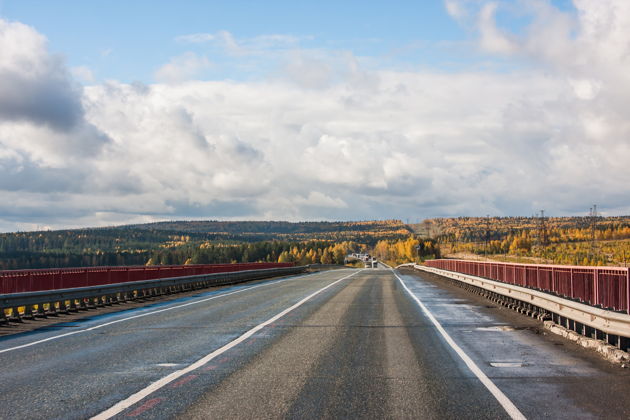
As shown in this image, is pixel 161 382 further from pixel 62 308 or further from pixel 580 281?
pixel 62 308

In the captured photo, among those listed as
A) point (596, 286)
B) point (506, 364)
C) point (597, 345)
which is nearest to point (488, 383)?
point (506, 364)

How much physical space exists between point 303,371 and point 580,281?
7984 mm

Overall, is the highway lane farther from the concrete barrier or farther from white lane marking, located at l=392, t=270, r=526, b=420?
the concrete barrier

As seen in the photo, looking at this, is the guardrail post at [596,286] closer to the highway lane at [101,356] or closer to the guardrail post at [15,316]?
the highway lane at [101,356]

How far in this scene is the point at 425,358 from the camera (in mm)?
10445

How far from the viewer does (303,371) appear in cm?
915

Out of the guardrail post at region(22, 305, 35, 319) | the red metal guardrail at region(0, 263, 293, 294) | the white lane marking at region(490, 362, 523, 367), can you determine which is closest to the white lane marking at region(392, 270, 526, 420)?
the white lane marking at region(490, 362, 523, 367)

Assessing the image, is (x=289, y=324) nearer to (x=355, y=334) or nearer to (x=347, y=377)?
(x=355, y=334)

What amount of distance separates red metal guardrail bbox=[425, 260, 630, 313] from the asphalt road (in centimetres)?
122

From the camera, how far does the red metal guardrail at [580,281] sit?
38.1 ft

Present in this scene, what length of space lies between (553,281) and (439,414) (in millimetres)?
11314

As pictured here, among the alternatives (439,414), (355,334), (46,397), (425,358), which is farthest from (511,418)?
(355,334)

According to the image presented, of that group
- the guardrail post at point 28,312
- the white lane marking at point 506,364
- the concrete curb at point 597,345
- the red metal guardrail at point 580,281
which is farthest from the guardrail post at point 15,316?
the red metal guardrail at point 580,281

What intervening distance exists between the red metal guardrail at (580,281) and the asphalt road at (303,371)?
4.00 ft
